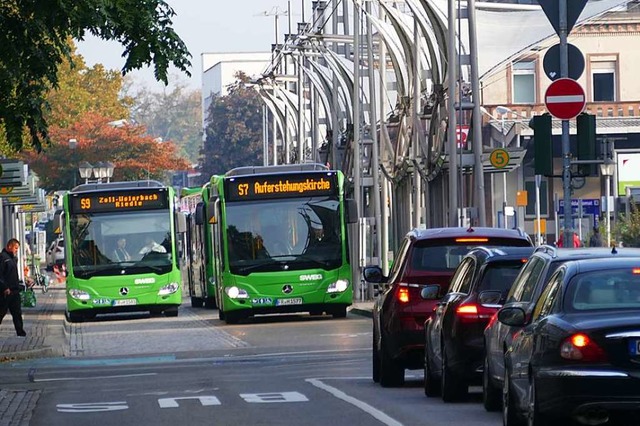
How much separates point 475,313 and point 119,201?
25.2 m

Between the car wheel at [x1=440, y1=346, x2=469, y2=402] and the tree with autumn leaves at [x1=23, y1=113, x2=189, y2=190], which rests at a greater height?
the tree with autumn leaves at [x1=23, y1=113, x2=189, y2=190]

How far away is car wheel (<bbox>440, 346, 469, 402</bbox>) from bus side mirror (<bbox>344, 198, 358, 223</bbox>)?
723 inches

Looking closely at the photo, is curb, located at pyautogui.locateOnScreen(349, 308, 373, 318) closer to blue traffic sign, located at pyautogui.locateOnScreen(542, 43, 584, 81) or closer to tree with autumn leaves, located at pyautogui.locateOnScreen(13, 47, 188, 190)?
blue traffic sign, located at pyautogui.locateOnScreen(542, 43, 584, 81)

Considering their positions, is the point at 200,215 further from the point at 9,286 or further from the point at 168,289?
the point at 9,286

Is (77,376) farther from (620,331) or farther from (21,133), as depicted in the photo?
(620,331)

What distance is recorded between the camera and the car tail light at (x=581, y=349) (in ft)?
36.8

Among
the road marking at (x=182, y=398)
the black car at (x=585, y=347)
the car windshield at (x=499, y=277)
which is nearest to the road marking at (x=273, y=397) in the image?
the road marking at (x=182, y=398)

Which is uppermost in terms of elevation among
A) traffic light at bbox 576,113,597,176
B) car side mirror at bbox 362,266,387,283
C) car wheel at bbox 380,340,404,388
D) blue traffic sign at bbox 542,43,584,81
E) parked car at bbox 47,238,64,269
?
blue traffic sign at bbox 542,43,584,81

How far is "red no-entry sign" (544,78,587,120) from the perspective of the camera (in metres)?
20.9

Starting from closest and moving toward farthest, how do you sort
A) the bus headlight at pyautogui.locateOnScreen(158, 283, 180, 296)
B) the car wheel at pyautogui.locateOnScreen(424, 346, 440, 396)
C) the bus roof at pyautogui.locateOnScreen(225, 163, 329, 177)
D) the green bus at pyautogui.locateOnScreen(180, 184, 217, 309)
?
the car wheel at pyautogui.locateOnScreen(424, 346, 440, 396), the bus roof at pyautogui.locateOnScreen(225, 163, 329, 177), the bus headlight at pyautogui.locateOnScreen(158, 283, 180, 296), the green bus at pyautogui.locateOnScreen(180, 184, 217, 309)

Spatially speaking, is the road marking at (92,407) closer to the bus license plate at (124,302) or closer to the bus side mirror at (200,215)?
the bus license plate at (124,302)

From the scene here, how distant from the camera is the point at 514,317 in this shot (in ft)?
41.2

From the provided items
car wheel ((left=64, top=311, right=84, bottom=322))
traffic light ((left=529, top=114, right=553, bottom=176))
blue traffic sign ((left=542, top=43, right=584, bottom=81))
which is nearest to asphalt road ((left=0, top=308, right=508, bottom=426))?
traffic light ((left=529, top=114, right=553, bottom=176))

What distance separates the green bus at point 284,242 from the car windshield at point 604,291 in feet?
75.6
